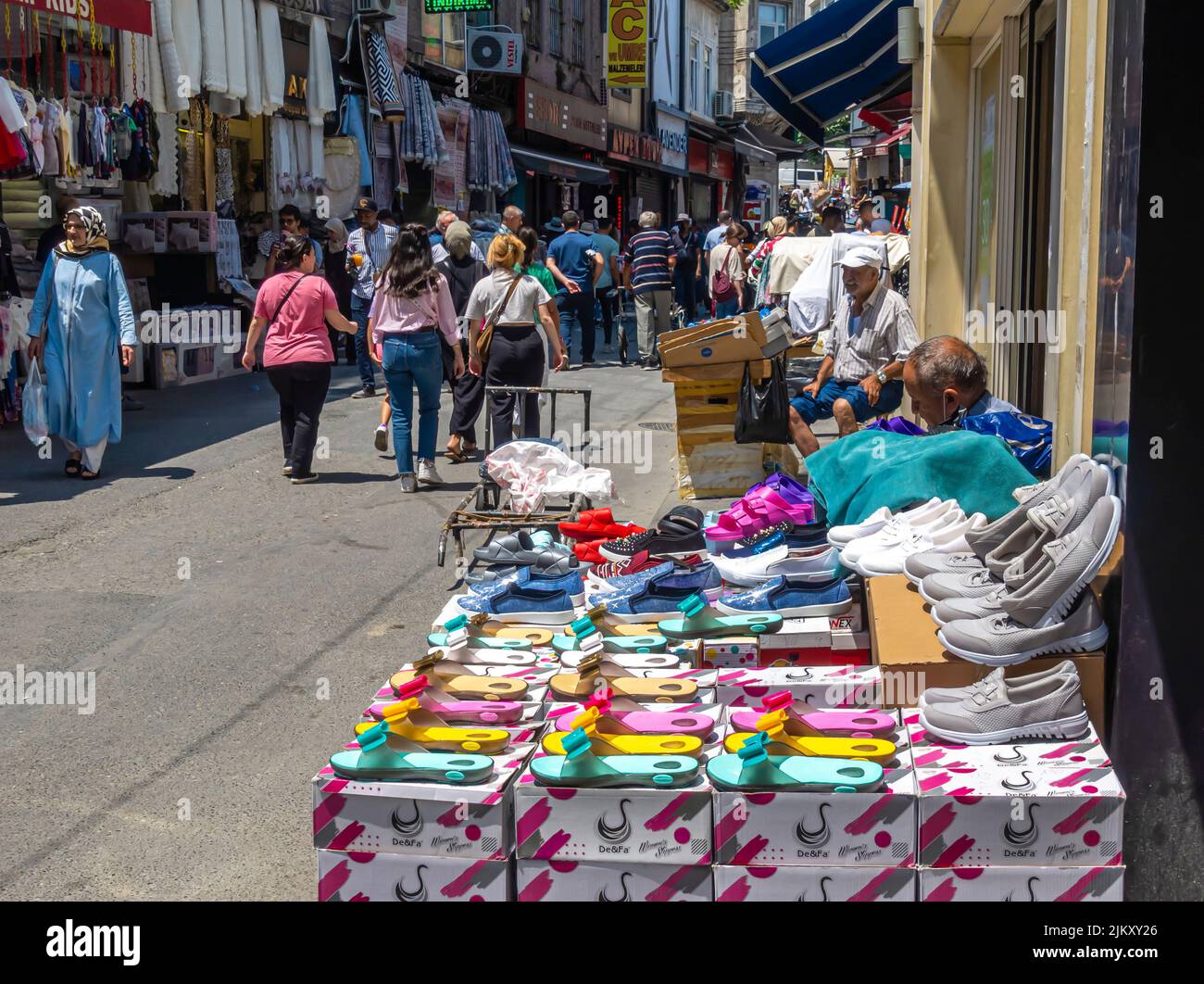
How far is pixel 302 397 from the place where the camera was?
979cm

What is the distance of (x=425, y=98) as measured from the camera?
2111cm

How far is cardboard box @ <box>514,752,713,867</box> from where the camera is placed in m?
3.00

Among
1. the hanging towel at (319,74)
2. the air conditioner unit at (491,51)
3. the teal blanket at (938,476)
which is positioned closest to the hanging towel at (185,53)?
the hanging towel at (319,74)

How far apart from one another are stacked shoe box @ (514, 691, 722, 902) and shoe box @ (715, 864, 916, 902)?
61mm

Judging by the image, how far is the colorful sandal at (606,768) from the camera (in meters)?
3.01

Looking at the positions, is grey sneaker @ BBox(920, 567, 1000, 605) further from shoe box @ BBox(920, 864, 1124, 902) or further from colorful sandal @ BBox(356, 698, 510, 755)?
colorful sandal @ BBox(356, 698, 510, 755)

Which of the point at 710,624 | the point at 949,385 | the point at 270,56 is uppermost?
the point at 270,56

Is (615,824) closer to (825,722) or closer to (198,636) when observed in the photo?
(825,722)

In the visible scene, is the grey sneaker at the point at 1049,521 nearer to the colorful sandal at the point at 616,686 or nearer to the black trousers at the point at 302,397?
the colorful sandal at the point at 616,686

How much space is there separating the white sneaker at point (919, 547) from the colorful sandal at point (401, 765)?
1550 mm

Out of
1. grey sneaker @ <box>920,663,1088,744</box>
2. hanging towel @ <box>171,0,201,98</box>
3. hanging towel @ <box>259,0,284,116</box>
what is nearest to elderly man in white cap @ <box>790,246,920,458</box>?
grey sneaker @ <box>920,663,1088,744</box>

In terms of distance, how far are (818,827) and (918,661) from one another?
0.77m

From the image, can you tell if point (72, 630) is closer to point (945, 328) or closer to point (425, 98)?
point (945, 328)

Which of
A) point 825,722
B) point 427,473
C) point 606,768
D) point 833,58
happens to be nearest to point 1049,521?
point 825,722
